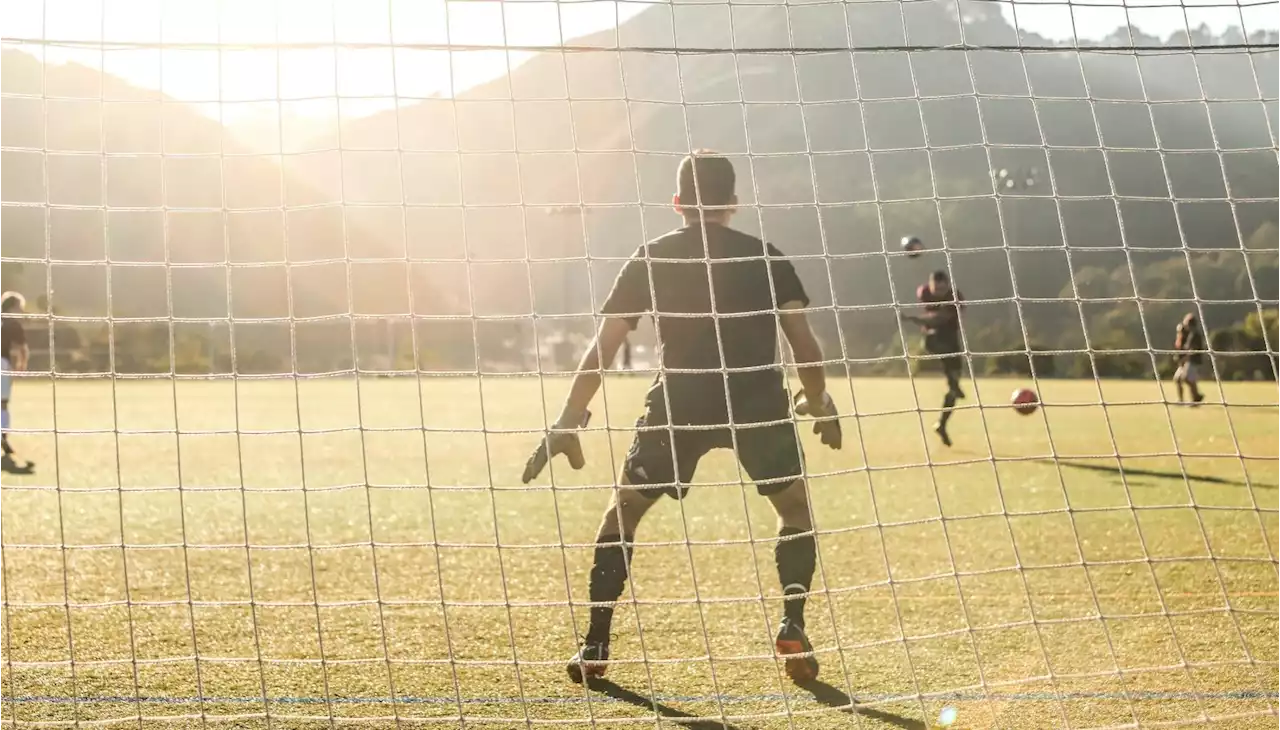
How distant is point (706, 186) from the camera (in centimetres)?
421

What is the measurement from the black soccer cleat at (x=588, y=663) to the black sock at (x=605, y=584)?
1.3 inches

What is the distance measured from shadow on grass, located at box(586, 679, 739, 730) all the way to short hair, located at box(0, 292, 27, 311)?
28.1 feet

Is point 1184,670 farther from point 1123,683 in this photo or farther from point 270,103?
point 270,103

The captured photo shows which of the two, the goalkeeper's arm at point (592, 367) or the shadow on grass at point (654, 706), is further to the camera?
the goalkeeper's arm at point (592, 367)

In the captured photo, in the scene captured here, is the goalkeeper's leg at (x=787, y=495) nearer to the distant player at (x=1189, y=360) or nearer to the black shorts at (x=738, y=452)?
the black shorts at (x=738, y=452)

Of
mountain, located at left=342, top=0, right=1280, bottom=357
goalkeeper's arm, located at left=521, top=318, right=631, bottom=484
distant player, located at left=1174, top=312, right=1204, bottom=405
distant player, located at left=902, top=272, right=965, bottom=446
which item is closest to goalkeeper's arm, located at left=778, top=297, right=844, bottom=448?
goalkeeper's arm, located at left=521, top=318, right=631, bottom=484

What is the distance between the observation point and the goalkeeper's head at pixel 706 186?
4172mm

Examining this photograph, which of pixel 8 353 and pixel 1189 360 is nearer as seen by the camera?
pixel 8 353

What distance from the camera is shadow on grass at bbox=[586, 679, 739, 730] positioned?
138 inches

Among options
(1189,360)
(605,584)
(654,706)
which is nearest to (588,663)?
(605,584)

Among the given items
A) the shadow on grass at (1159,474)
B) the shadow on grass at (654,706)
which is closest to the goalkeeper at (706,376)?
the shadow on grass at (654,706)

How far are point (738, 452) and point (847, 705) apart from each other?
99 centimetres

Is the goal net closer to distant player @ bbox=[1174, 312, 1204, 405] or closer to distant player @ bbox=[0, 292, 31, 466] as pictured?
distant player @ bbox=[0, 292, 31, 466]

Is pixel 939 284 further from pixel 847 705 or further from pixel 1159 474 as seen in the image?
pixel 847 705
